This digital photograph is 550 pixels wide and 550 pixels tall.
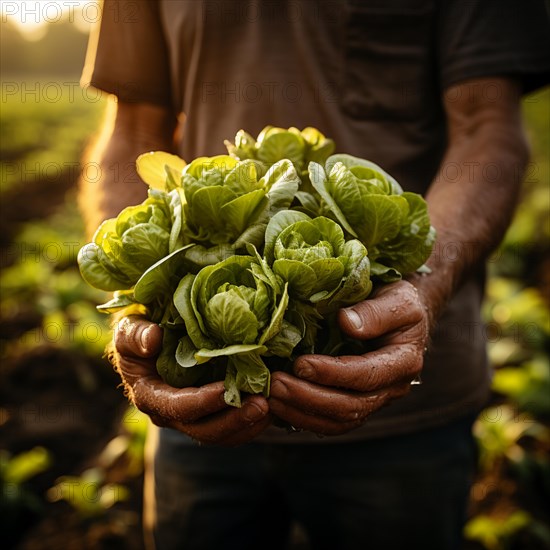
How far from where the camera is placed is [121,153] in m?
2.34

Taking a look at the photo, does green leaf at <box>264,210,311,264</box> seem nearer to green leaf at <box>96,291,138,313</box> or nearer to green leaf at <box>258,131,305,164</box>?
green leaf at <box>258,131,305,164</box>

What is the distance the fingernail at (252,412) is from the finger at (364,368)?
12cm

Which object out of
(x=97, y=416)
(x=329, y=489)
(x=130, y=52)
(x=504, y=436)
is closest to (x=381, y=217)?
(x=329, y=489)

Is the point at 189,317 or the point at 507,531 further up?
the point at 189,317

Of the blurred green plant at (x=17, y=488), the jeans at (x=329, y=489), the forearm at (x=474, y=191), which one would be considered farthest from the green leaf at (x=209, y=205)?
the blurred green plant at (x=17, y=488)

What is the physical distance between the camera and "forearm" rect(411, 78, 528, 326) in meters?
1.88

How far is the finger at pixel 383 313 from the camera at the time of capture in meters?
1.35

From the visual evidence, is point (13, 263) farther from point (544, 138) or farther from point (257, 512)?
point (544, 138)

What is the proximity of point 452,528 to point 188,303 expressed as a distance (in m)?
1.45

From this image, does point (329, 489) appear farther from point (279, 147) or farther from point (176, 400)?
point (279, 147)

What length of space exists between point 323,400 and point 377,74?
126cm

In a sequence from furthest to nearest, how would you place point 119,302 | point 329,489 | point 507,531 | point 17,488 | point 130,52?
point 17,488
point 507,531
point 130,52
point 329,489
point 119,302

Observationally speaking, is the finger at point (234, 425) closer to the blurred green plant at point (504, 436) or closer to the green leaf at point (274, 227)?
the green leaf at point (274, 227)

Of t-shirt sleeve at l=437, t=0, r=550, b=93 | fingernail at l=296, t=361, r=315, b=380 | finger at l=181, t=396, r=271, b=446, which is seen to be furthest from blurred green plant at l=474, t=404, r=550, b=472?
fingernail at l=296, t=361, r=315, b=380
